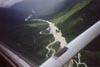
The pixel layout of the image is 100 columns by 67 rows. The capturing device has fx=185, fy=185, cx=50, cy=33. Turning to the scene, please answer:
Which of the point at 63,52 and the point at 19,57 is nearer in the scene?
the point at 63,52

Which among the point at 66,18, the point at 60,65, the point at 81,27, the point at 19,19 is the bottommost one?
the point at 60,65

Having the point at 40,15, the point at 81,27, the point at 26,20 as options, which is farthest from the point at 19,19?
the point at 81,27

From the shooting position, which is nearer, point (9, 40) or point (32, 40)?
point (32, 40)

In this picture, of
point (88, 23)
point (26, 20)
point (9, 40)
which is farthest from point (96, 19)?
point (9, 40)

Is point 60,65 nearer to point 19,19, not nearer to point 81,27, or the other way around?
point 81,27

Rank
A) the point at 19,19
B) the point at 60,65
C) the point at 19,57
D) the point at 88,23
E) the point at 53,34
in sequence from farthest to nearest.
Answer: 1. the point at 19,19
2. the point at 19,57
3. the point at 53,34
4. the point at 88,23
5. the point at 60,65

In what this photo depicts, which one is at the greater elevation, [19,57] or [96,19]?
[19,57]

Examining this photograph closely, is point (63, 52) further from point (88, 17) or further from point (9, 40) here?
point (9, 40)

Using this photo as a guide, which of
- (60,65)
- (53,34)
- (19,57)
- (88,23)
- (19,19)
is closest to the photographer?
(60,65)

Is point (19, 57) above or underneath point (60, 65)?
above
